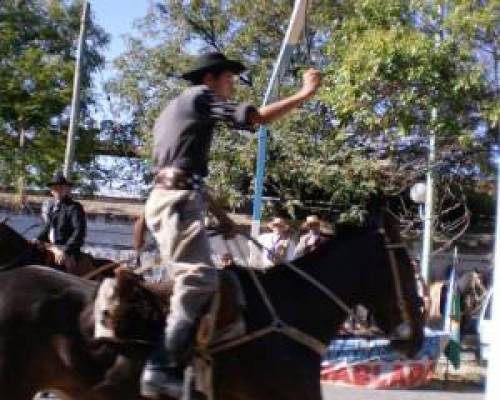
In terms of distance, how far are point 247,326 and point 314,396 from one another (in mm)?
603

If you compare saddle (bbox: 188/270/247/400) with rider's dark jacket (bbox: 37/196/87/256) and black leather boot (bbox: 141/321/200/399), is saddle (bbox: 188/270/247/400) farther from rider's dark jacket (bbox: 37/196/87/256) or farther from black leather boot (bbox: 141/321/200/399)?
rider's dark jacket (bbox: 37/196/87/256)

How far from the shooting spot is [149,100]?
2717 centimetres

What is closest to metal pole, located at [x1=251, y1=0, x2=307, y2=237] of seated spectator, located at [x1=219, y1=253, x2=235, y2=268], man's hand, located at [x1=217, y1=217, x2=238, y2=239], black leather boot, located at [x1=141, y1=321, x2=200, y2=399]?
seated spectator, located at [x1=219, y1=253, x2=235, y2=268]

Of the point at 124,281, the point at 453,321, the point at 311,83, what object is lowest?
the point at 453,321

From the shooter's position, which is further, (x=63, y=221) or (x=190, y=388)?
(x=63, y=221)

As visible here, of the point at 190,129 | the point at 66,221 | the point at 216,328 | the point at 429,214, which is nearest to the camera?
the point at 190,129

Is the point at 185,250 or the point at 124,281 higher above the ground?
the point at 185,250

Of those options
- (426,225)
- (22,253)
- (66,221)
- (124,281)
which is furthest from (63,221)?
(426,225)

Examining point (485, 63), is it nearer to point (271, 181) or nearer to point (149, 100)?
point (271, 181)

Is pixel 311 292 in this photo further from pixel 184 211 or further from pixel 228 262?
pixel 228 262

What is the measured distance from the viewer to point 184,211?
5617mm

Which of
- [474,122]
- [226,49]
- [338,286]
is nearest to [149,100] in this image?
[226,49]

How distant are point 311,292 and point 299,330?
30 centimetres

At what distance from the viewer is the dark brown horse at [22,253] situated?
421 inches
